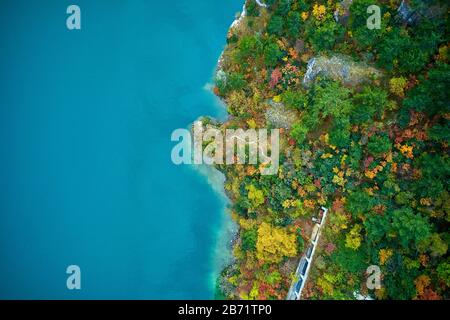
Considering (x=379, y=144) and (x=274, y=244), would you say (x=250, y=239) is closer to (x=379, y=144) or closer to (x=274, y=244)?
(x=274, y=244)

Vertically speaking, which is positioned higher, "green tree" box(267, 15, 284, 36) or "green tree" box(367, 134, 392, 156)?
"green tree" box(267, 15, 284, 36)

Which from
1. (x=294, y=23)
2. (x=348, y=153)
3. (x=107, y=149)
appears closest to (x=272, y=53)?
(x=294, y=23)

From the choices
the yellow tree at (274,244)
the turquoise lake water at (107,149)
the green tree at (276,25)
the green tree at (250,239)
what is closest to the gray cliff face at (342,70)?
the green tree at (276,25)

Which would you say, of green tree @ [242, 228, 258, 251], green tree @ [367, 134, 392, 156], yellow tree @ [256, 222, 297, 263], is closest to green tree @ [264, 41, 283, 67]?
green tree @ [367, 134, 392, 156]

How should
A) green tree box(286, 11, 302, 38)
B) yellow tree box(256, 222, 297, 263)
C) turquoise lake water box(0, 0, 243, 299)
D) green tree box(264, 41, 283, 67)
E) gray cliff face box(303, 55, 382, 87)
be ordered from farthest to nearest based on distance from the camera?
turquoise lake water box(0, 0, 243, 299) → green tree box(264, 41, 283, 67) → green tree box(286, 11, 302, 38) → yellow tree box(256, 222, 297, 263) → gray cliff face box(303, 55, 382, 87)

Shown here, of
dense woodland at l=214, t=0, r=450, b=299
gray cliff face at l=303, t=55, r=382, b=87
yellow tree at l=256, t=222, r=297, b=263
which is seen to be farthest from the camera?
yellow tree at l=256, t=222, r=297, b=263

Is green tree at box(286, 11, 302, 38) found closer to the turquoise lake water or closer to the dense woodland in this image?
the dense woodland

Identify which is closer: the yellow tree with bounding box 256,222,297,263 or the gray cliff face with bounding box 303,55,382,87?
the gray cliff face with bounding box 303,55,382,87

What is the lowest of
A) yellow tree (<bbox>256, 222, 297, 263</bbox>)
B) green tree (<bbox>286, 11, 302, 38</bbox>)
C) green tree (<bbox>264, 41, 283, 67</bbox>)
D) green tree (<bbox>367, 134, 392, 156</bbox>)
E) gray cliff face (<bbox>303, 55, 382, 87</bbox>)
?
yellow tree (<bbox>256, 222, 297, 263</bbox>)
